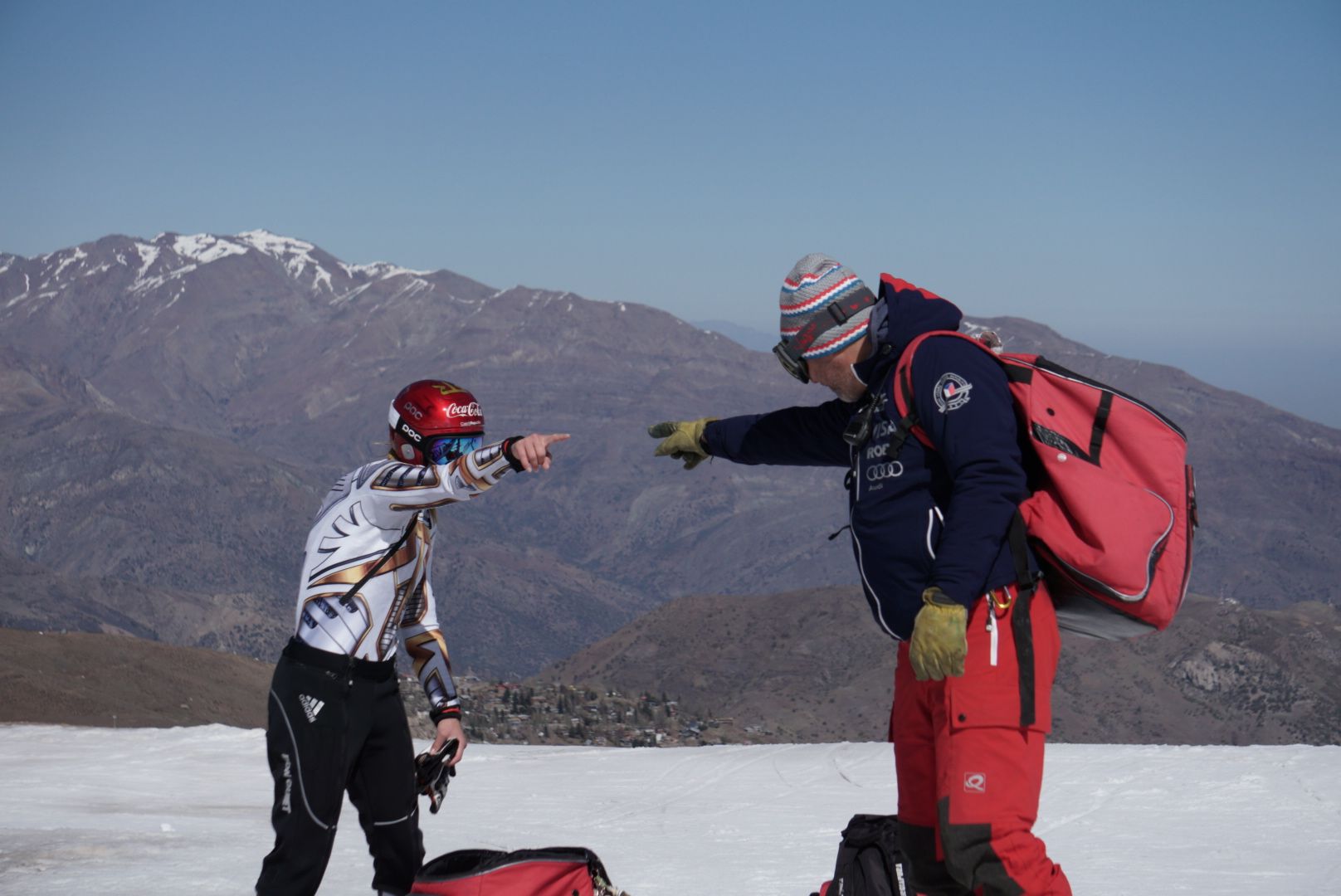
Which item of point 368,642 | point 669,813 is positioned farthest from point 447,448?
point 669,813

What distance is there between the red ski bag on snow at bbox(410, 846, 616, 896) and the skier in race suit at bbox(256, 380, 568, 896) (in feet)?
0.99

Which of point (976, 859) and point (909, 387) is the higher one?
point (909, 387)

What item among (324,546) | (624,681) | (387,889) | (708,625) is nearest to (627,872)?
(387,889)

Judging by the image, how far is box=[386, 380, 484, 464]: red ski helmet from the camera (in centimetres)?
510

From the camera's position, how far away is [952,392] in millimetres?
3842

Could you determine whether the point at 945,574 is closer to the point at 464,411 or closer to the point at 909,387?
the point at 909,387

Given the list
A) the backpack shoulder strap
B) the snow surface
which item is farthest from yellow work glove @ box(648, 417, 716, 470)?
the snow surface

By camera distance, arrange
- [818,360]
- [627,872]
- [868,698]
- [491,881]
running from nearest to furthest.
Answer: [818,360]
[491,881]
[627,872]
[868,698]

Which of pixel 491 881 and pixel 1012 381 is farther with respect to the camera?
pixel 491 881

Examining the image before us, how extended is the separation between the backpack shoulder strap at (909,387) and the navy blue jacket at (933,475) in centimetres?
2

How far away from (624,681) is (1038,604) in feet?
259

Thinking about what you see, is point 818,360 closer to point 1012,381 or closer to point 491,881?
point 1012,381

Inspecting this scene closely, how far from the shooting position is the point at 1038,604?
389cm

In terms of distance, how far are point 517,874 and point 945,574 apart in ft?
6.75
